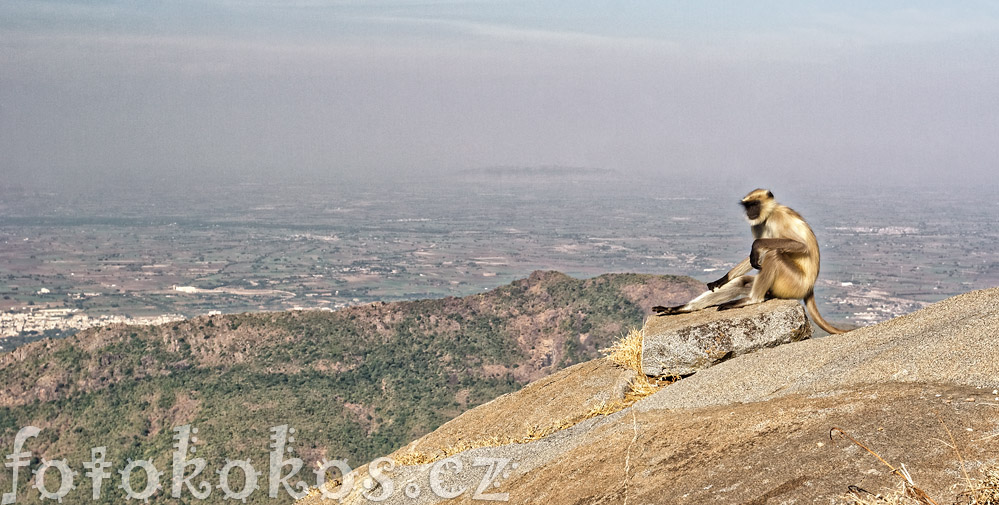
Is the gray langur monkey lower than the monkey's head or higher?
lower

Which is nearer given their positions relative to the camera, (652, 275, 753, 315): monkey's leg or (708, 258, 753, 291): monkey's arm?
(652, 275, 753, 315): monkey's leg

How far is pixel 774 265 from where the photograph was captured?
41.6 feet

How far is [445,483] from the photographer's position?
1077cm

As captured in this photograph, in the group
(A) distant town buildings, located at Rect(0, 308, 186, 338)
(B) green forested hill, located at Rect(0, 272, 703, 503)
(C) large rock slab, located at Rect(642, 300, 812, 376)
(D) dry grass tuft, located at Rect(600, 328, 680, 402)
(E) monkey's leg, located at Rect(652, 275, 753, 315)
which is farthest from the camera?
(A) distant town buildings, located at Rect(0, 308, 186, 338)

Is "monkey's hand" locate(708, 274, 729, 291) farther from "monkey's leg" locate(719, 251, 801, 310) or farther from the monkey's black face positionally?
the monkey's black face

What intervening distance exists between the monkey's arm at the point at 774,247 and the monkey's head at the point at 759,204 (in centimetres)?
79

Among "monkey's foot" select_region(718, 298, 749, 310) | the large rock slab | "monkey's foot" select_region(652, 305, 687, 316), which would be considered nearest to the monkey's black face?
"monkey's foot" select_region(718, 298, 749, 310)

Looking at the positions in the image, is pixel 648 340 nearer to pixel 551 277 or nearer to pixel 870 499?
pixel 870 499

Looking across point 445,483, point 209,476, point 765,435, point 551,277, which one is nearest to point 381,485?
point 445,483

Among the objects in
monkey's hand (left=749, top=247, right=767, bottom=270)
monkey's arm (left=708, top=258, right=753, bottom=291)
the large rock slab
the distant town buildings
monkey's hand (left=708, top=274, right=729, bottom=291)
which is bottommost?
the distant town buildings

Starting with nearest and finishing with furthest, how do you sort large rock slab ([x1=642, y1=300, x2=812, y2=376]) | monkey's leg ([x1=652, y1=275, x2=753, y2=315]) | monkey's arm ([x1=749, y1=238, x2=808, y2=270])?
1. large rock slab ([x1=642, y1=300, x2=812, y2=376])
2. monkey's arm ([x1=749, y1=238, x2=808, y2=270])
3. monkey's leg ([x1=652, y1=275, x2=753, y2=315])

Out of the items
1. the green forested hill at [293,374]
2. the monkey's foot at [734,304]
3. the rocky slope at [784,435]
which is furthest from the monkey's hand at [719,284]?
the green forested hill at [293,374]

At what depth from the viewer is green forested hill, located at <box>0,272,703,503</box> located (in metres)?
62.8

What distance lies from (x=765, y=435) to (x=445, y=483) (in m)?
4.21
